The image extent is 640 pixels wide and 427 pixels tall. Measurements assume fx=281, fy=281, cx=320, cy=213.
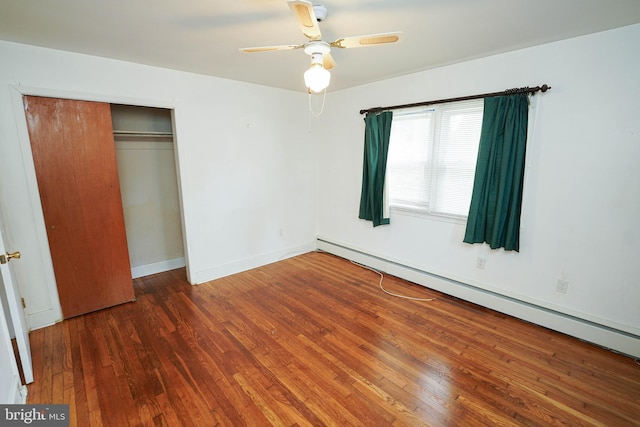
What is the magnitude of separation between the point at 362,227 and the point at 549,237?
7.21ft

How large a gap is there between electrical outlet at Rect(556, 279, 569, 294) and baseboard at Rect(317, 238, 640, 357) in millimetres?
209

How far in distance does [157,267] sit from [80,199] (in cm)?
148

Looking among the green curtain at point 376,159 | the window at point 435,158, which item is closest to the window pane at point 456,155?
the window at point 435,158

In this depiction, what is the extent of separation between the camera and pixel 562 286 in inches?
101

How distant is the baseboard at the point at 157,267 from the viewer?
12.4 ft

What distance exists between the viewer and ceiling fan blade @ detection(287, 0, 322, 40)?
1.32m

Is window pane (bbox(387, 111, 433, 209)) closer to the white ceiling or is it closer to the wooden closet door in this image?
the white ceiling

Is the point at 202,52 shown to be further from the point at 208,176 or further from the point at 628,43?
the point at 628,43

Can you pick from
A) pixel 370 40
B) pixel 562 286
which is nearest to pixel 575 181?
pixel 562 286

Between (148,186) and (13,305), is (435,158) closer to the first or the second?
(148,186)

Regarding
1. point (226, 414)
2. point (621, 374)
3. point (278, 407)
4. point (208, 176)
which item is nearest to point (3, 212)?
point (208, 176)

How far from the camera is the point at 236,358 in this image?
2.28m

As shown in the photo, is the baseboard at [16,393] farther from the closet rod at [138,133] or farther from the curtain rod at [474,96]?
the curtain rod at [474,96]

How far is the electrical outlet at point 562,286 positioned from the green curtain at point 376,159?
6.07ft
